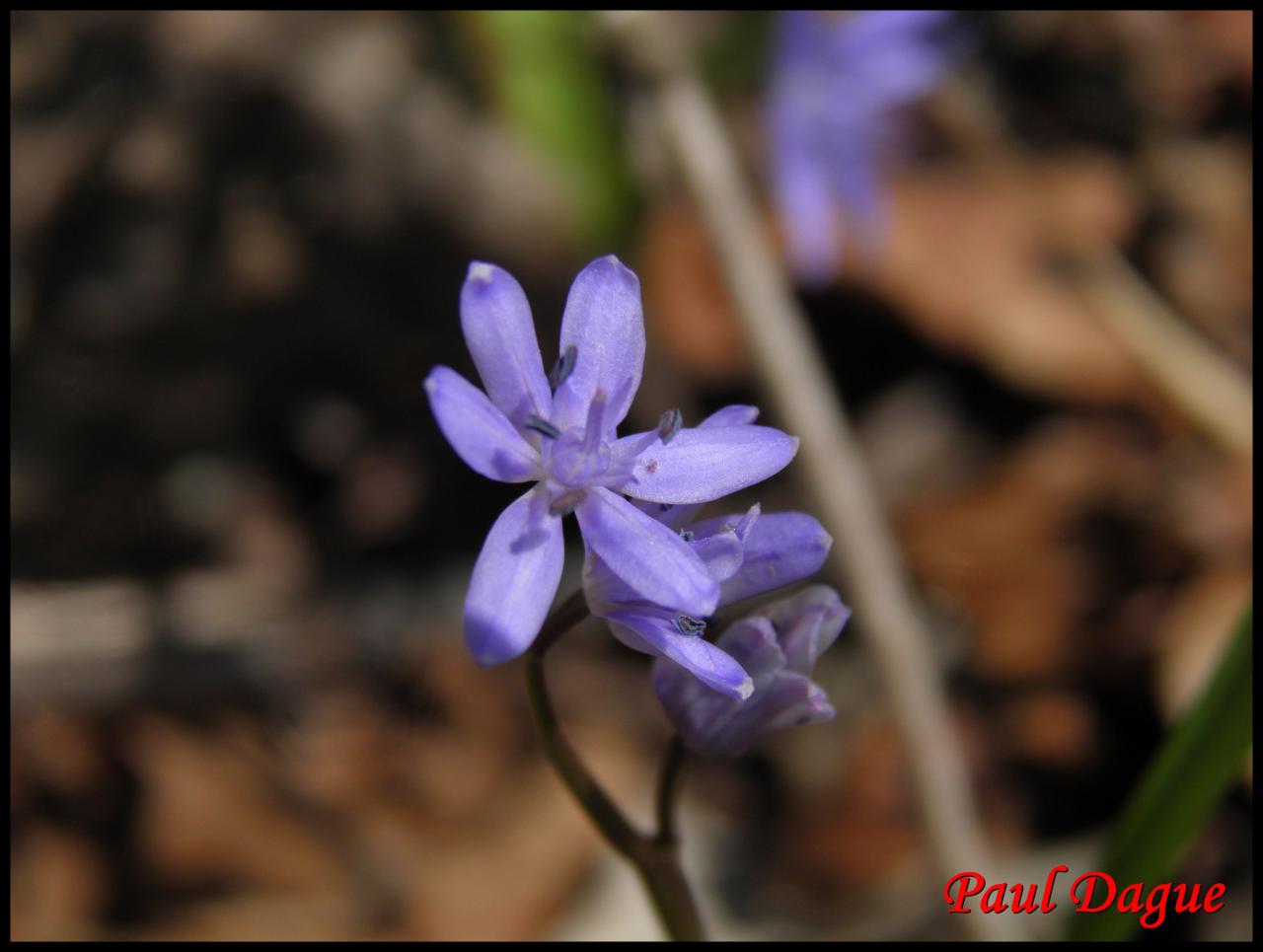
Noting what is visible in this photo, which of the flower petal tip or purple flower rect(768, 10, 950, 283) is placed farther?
purple flower rect(768, 10, 950, 283)

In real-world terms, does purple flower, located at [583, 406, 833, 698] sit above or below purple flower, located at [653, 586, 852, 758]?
above

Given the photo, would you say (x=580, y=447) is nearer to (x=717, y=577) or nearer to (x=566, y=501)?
(x=566, y=501)

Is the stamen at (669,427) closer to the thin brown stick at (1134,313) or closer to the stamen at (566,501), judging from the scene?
the stamen at (566,501)

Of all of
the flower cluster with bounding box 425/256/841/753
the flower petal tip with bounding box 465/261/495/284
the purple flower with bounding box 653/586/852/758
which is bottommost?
the purple flower with bounding box 653/586/852/758

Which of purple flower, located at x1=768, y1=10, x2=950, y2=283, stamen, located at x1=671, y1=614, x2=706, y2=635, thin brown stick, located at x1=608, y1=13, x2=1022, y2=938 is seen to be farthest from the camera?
purple flower, located at x1=768, y1=10, x2=950, y2=283

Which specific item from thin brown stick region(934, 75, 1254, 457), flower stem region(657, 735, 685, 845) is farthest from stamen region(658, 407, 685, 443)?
thin brown stick region(934, 75, 1254, 457)

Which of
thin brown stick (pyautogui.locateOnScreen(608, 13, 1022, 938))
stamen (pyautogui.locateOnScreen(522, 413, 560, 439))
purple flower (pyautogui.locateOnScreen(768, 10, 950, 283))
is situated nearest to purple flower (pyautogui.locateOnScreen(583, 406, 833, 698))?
stamen (pyautogui.locateOnScreen(522, 413, 560, 439))

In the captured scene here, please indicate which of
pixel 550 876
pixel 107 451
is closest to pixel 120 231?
pixel 107 451

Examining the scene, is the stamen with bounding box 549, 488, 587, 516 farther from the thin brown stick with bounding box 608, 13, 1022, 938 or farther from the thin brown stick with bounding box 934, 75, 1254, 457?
the thin brown stick with bounding box 934, 75, 1254, 457

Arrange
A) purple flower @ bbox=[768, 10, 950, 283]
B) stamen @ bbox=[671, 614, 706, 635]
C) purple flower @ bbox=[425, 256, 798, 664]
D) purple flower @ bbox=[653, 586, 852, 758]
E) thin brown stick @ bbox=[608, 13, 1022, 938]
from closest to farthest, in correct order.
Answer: purple flower @ bbox=[425, 256, 798, 664], stamen @ bbox=[671, 614, 706, 635], purple flower @ bbox=[653, 586, 852, 758], thin brown stick @ bbox=[608, 13, 1022, 938], purple flower @ bbox=[768, 10, 950, 283]
